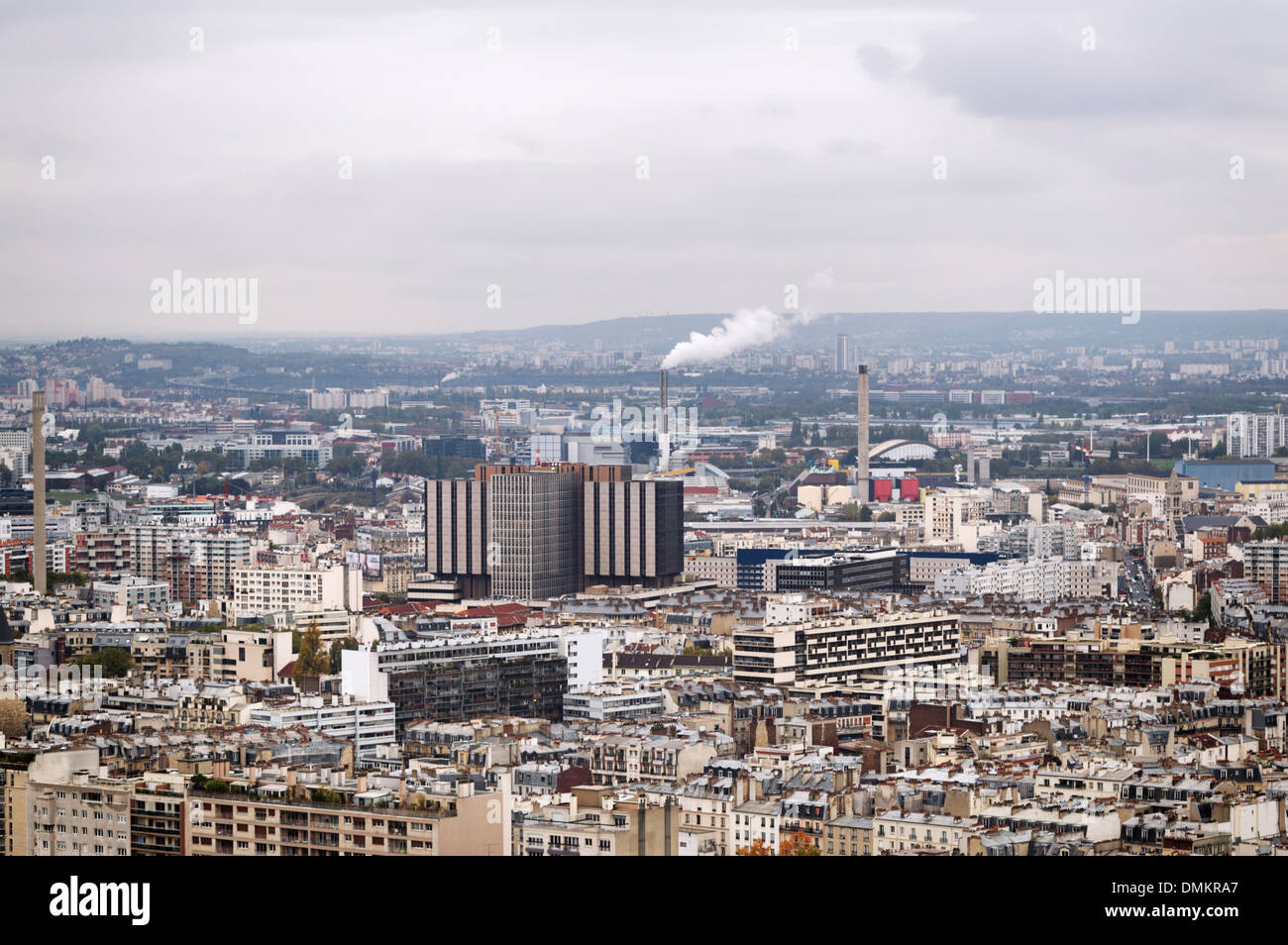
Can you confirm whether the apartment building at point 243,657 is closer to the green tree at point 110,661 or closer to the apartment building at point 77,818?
the green tree at point 110,661

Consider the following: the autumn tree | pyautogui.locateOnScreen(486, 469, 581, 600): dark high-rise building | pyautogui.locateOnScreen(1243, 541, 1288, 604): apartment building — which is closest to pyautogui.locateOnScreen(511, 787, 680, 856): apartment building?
the autumn tree

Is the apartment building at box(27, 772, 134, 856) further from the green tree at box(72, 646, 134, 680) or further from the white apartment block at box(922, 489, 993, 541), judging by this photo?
the white apartment block at box(922, 489, 993, 541)

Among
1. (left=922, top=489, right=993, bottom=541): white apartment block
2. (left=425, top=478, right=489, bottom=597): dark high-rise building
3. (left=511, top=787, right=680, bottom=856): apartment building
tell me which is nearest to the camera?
(left=511, top=787, right=680, bottom=856): apartment building

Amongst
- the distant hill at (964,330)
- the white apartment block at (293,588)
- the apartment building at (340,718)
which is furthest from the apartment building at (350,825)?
the distant hill at (964,330)

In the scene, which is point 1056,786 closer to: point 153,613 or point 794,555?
point 153,613

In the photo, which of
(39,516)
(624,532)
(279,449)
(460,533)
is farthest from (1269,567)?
(279,449)

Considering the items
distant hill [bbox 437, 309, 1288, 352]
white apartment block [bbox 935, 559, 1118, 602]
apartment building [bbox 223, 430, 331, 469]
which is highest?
distant hill [bbox 437, 309, 1288, 352]
